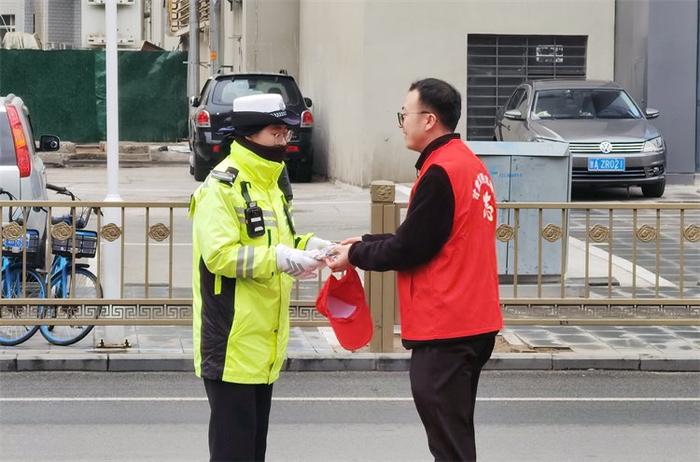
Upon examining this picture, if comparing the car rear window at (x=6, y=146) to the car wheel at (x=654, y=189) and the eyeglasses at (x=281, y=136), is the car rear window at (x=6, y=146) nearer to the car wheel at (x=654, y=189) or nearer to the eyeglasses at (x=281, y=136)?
the eyeglasses at (x=281, y=136)

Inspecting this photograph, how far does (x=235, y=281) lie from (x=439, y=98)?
101 centimetres

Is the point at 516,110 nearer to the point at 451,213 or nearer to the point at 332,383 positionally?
the point at 332,383

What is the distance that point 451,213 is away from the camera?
15.6 ft

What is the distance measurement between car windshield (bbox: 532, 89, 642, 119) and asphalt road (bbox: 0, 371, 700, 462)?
11205 mm

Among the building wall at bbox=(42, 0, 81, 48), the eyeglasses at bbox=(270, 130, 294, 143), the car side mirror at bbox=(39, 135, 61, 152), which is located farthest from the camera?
the building wall at bbox=(42, 0, 81, 48)

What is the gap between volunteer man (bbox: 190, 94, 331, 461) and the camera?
192 inches

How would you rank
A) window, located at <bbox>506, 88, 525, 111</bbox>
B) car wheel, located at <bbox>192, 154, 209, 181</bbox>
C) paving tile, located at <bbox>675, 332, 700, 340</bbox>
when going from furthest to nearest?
car wheel, located at <bbox>192, 154, 209, 181</bbox> → window, located at <bbox>506, 88, 525, 111</bbox> → paving tile, located at <bbox>675, 332, 700, 340</bbox>

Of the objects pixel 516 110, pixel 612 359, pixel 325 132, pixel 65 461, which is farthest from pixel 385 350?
pixel 325 132

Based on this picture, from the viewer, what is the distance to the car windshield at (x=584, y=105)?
20297mm

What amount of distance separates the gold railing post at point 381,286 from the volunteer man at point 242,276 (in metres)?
4.57

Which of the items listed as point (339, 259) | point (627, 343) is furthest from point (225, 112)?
point (339, 259)

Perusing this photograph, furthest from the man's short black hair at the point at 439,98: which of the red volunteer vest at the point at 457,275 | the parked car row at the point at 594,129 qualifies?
the parked car row at the point at 594,129

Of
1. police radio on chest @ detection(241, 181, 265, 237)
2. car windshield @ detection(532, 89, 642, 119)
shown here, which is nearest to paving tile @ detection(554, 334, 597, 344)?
police radio on chest @ detection(241, 181, 265, 237)

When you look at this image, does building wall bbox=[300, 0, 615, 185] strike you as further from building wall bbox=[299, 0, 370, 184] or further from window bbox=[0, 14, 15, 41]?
window bbox=[0, 14, 15, 41]
